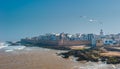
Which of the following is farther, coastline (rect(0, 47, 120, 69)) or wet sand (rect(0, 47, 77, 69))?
wet sand (rect(0, 47, 77, 69))

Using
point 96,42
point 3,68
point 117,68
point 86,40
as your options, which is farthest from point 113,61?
point 86,40

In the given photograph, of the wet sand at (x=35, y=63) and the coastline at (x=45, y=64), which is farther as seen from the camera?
the wet sand at (x=35, y=63)

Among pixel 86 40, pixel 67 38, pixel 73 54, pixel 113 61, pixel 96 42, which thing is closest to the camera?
pixel 113 61

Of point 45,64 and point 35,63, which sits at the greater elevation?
point 35,63

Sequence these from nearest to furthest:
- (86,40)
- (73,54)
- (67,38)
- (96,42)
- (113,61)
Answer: (113,61) → (73,54) → (96,42) → (86,40) → (67,38)

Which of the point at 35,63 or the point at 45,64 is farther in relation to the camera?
the point at 35,63

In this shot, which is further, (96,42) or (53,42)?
(53,42)

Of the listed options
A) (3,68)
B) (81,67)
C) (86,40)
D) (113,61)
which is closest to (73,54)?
(113,61)

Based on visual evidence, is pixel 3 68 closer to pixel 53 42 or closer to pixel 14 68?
pixel 14 68

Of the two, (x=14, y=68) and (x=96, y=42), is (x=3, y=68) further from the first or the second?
(x=96, y=42)
